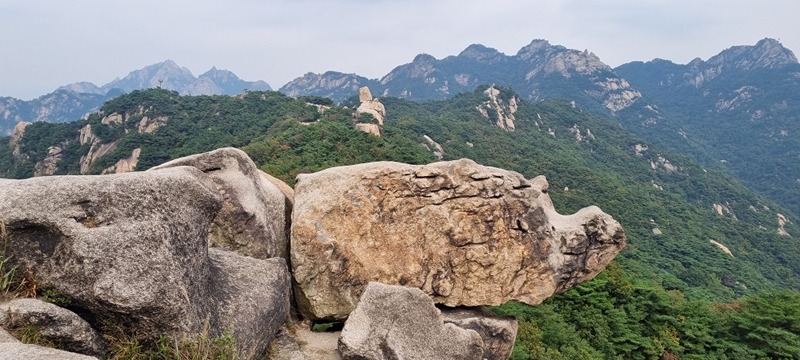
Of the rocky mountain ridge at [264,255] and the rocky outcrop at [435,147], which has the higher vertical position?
the rocky mountain ridge at [264,255]

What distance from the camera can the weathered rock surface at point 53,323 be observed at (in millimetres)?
4336

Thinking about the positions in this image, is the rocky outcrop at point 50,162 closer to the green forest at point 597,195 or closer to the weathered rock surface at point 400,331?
the green forest at point 597,195

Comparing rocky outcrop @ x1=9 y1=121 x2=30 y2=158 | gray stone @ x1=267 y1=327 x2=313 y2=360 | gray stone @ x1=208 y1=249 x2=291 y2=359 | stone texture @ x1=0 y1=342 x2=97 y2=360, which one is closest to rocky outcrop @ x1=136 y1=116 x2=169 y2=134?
rocky outcrop @ x1=9 y1=121 x2=30 y2=158

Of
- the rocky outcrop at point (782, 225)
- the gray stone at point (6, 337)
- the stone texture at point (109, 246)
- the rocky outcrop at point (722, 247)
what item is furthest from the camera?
the rocky outcrop at point (782, 225)

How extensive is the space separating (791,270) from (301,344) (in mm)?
75584

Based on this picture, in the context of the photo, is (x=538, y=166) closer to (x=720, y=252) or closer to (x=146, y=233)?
(x=720, y=252)

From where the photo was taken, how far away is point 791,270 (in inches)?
2334

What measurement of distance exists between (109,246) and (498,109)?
106 metres

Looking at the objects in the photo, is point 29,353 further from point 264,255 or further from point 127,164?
point 127,164

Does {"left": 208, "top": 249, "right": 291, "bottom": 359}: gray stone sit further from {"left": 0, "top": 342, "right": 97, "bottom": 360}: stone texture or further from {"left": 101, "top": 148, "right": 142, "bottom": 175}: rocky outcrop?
{"left": 101, "top": 148, "right": 142, "bottom": 175}: rocky outcrop

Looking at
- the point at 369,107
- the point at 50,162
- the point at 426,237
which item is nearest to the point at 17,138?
the point at 50,162

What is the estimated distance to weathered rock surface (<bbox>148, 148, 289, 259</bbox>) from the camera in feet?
24.9

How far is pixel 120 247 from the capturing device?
487 centimetres

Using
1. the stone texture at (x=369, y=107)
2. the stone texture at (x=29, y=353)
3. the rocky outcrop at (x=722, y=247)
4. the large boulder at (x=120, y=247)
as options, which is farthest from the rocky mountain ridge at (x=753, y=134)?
the stone texture at (x=29, y=353)
